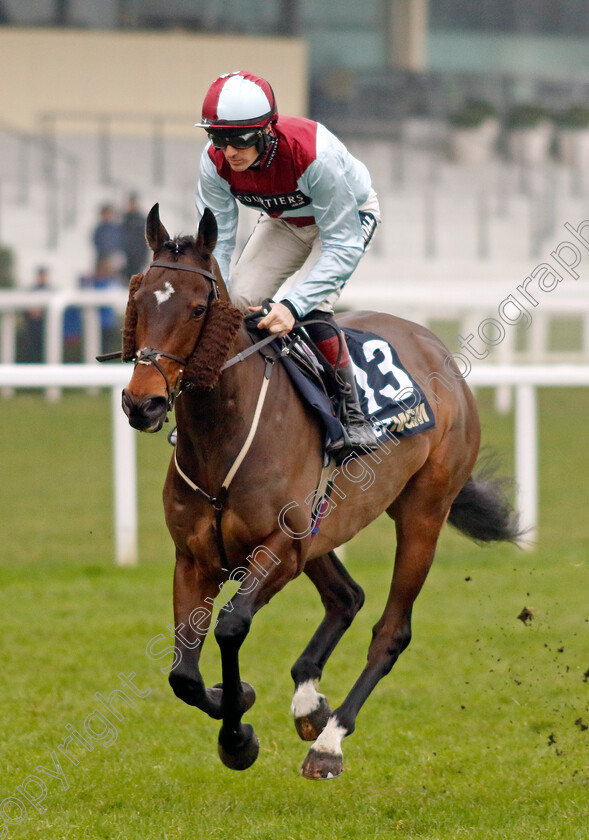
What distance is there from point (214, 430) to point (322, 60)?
22.5 m

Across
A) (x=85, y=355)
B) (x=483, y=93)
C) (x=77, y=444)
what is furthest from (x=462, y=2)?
(x=77, y=444)

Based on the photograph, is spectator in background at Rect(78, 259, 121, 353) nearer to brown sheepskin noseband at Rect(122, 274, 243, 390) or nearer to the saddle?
the saddle

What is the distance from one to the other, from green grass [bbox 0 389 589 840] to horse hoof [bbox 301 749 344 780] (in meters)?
0.12

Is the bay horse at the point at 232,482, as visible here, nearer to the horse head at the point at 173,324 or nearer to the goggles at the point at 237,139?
the horse head at the point at 173,324

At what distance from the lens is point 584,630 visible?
5871 millimetres

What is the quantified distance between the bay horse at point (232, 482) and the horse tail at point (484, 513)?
2.01 feet

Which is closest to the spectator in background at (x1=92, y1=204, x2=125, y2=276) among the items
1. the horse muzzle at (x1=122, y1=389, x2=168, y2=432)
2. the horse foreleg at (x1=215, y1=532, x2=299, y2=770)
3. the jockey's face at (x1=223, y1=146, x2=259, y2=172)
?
the jockey's face at (x1=223, y1=146, x2=259, y2=172)

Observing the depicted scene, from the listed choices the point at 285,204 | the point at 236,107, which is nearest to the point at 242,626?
the point at 285,204

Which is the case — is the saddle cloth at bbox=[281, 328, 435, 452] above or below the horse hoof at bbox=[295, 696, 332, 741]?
above

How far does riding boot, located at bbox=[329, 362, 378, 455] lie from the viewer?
3977 mm

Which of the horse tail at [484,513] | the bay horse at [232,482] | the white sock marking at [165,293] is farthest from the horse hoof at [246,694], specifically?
the horse tail at [484,513]

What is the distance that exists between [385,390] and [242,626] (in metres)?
1.12

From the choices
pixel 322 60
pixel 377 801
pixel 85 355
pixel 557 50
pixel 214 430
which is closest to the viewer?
pixel 214 430

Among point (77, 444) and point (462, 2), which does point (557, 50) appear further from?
point (77, 444)
